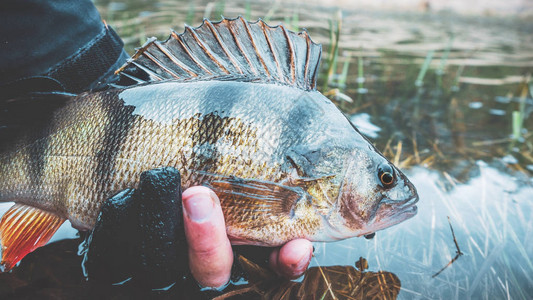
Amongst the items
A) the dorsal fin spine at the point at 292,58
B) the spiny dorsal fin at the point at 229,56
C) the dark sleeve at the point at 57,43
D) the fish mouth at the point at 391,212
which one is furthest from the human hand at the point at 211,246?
the dark sleeve at the point at 57,43

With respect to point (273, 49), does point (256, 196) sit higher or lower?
lower

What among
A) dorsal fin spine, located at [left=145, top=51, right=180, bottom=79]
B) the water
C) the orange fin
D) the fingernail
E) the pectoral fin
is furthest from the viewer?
the water

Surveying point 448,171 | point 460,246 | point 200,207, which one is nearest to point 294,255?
point 200,207

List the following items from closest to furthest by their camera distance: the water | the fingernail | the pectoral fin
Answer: the fingernail
the pectoral fin
the water

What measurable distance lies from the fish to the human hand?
0.27 ft

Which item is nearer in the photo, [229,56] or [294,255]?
[294,255]

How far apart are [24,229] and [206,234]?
3.15ft

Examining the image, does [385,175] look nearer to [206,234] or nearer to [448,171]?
[206,234]

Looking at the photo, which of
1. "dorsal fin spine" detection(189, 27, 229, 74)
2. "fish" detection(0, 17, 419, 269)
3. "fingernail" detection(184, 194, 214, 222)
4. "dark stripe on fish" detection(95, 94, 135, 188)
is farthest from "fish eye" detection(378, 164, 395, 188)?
"dark stripe on fish" detection(95, 94, 135, 188)

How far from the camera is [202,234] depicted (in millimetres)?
1502

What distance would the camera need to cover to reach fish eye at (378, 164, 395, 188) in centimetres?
164

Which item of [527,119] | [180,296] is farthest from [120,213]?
[527,119]

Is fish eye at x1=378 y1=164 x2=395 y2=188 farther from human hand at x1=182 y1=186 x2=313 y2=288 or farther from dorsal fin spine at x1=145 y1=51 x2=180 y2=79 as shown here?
dorsal fin spine at x1=145 y1=51 x2=180 y2=79

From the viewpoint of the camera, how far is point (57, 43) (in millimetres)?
2053
